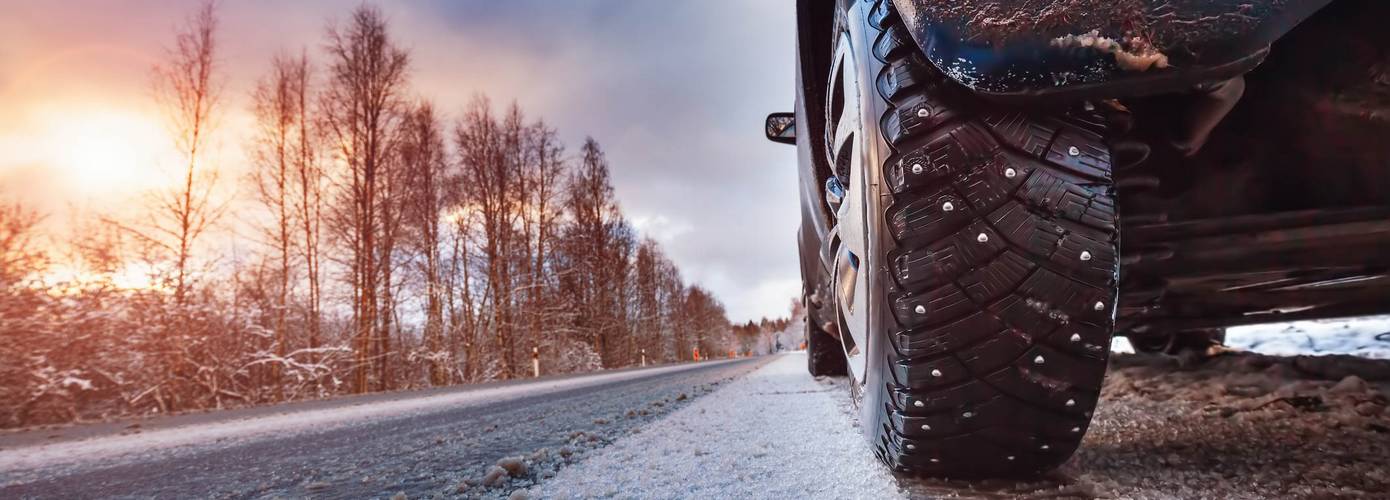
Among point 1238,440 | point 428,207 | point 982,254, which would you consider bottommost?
point 1238,440

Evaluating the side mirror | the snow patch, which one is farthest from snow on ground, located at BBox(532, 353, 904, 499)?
the side mirror

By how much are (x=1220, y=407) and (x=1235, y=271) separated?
666 millimetres

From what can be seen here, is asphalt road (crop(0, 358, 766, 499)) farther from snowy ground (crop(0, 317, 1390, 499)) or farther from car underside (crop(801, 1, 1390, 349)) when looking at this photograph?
car underside (crop(801, 1, 1390, 349))

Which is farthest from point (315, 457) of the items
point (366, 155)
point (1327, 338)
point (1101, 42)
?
point (366, 155)

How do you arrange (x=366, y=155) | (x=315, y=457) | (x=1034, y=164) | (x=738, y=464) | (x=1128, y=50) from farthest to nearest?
(x=366, y=155)
(x=315, y=457)
(x=738, y=464)
(x=1034, y=164)
(x=1128, y=50)

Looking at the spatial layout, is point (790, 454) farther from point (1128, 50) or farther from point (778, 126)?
point (778, 126)

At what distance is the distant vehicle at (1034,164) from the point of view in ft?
2.75

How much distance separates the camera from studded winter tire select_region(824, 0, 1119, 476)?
0.93 meters

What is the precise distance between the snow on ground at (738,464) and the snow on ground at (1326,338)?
243cm

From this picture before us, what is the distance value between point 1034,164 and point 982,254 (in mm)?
161

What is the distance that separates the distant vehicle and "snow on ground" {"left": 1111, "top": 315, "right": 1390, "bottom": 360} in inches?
81.1

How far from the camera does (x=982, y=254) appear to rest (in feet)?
3.07

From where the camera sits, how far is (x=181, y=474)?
1.98 metres

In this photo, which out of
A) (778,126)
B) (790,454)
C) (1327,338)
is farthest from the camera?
(1327,338)
